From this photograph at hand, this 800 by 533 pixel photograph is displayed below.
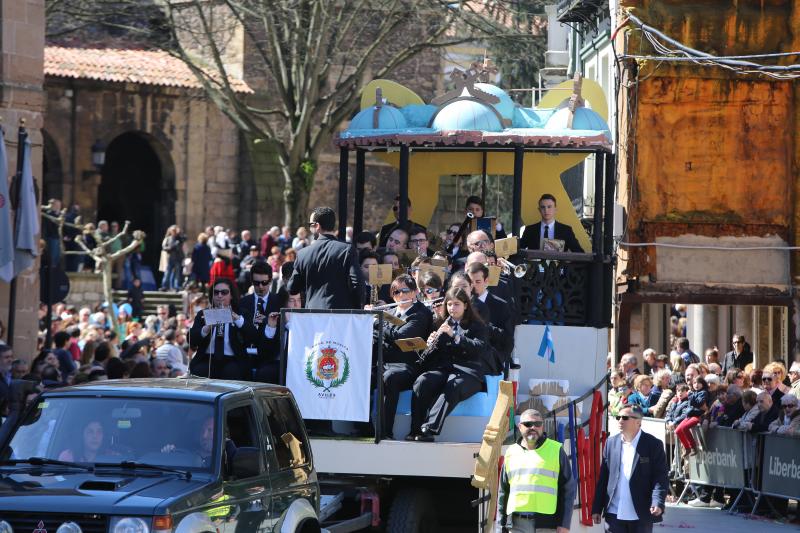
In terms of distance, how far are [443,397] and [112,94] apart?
3295cm

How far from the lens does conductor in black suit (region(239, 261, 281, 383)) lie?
13.3 metres

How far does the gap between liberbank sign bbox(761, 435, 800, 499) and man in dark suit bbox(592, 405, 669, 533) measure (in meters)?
6.17

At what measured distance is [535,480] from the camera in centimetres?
1188

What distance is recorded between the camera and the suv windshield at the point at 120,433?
949 centimetres

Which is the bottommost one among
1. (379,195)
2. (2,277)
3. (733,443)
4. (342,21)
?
(733,443)

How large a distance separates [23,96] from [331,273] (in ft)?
26.3

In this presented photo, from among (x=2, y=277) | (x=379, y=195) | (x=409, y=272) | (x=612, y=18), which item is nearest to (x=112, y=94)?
(x=379, y=195)

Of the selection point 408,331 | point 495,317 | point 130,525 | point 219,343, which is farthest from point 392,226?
point 130,525

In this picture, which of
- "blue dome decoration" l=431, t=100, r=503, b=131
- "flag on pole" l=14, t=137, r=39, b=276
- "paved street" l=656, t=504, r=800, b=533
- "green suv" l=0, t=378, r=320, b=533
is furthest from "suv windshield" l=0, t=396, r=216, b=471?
"flag on pole" l=14, t=137, r=39, b=276

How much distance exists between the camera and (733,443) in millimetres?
19281

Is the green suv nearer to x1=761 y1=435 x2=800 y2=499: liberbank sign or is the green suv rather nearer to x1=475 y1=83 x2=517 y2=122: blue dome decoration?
x1=475 y1=83 x2=517 y2=122: blue dome decoration

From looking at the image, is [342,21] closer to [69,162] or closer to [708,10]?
[69,162]

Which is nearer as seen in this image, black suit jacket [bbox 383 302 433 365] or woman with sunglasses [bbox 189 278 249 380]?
black suit jacket [bbox 383 302 433 365]

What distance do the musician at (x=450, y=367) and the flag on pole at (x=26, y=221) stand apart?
7.68 meters
